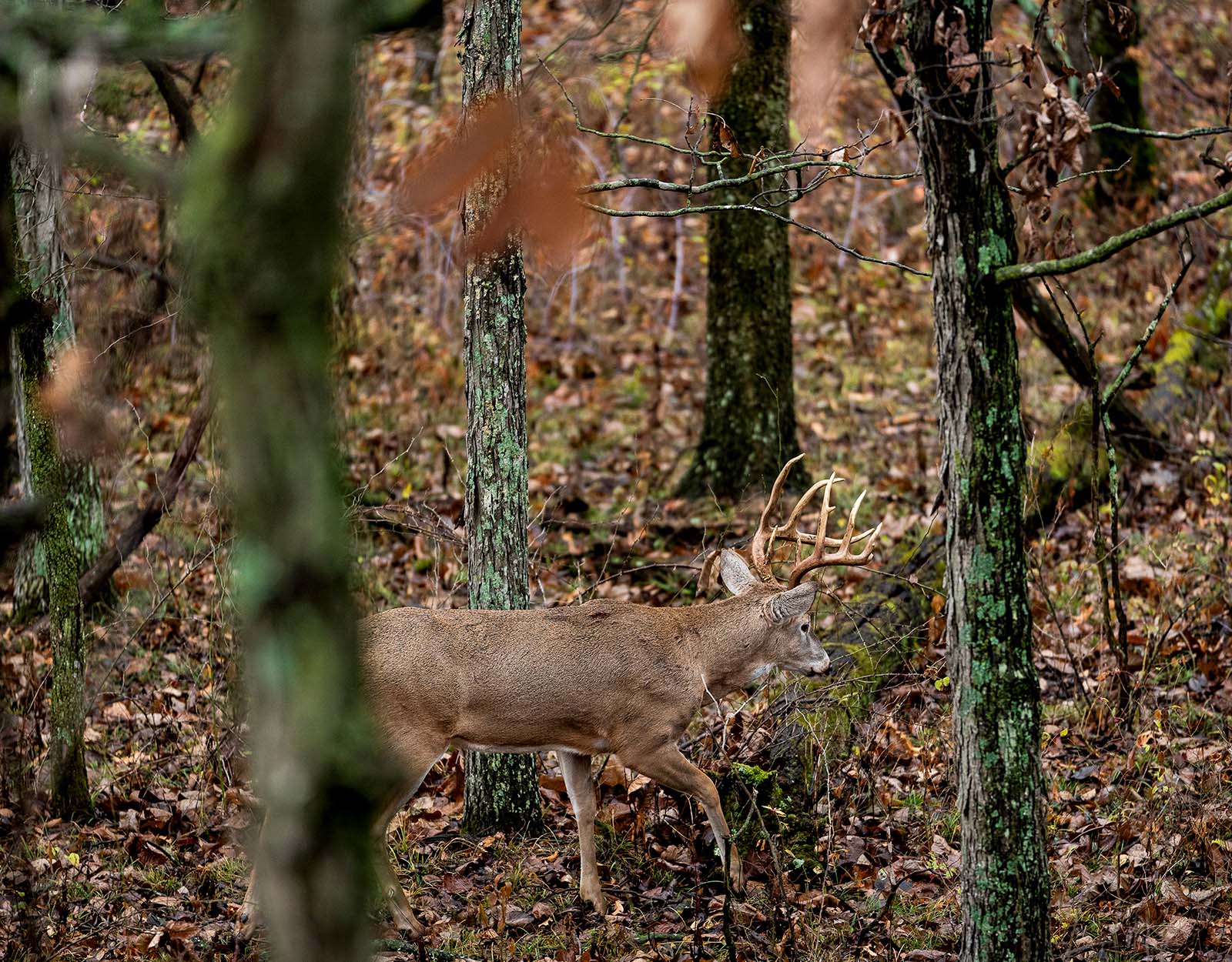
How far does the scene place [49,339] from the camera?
6.95 m

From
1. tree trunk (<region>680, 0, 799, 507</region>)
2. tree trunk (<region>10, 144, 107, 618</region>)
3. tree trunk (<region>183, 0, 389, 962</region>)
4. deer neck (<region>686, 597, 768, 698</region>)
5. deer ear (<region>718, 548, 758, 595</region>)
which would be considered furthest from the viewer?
tree trunk (<region>680, 0, 799, 507</region>)

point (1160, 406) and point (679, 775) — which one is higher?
point (1160, 406)

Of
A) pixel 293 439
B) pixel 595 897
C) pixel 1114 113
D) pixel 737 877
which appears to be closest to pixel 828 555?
pixel 737 877

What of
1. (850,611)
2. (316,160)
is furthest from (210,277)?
(850,611)

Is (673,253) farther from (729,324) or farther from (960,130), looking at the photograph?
(960,130)

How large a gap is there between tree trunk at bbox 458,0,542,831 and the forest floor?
28cm

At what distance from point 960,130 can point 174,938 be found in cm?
448

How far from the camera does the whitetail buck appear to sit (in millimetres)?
6301

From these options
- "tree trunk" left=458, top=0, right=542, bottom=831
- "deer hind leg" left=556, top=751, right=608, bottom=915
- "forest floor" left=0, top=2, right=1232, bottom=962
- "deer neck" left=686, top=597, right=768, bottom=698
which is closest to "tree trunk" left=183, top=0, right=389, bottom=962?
"forest floor" left=0, top=2, right=1232, bottom=962

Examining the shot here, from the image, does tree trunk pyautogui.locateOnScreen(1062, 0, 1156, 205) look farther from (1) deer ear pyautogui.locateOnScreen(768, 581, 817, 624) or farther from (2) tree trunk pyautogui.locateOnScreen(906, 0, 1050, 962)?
(2) tree trunk pyautogui.locateOnScreen(906, 0, 1050, 962)

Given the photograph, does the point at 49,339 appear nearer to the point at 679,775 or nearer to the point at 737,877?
the point at 679,775

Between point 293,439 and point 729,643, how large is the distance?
6.09 meters

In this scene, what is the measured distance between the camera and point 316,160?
1372 millimetres

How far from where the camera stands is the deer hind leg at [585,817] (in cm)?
634
